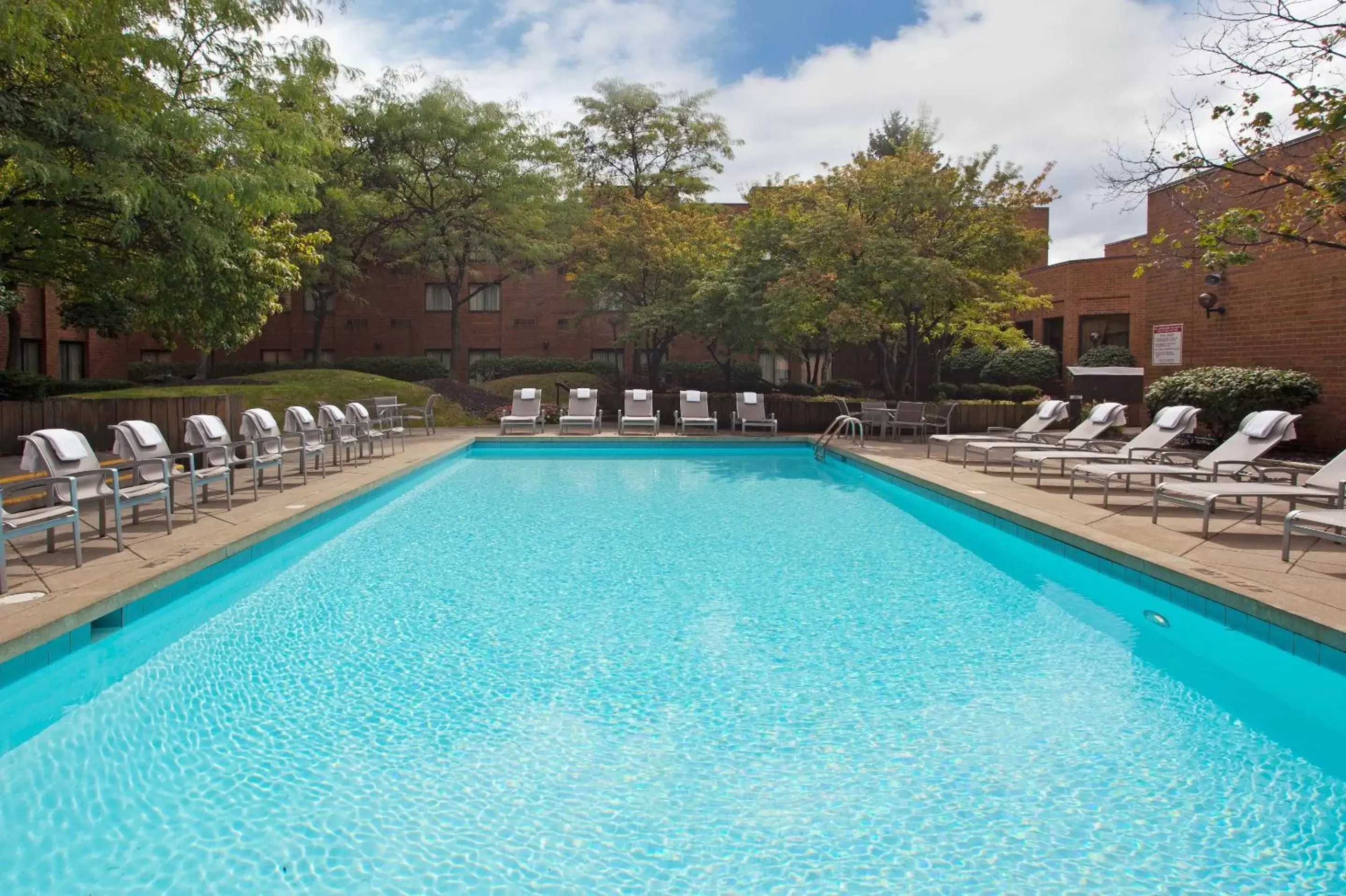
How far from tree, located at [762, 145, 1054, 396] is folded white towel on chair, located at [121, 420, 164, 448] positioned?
35.1 ft

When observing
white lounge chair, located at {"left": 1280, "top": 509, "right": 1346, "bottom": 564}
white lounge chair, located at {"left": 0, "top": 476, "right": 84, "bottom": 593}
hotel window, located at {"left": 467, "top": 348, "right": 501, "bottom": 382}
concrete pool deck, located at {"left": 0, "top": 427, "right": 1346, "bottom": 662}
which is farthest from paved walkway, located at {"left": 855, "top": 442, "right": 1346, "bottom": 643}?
hotel window, located at {"left": 467, "top": 348, "right": 501, "bottom": 382}

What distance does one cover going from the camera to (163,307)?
9766 mm

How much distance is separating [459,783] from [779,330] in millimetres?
14037

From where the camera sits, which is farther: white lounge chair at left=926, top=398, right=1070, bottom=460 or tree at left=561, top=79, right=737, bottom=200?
tree at left=561, top=79, right=737, bottom=200

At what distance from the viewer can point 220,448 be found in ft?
26.2

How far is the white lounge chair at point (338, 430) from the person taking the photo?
1116cm

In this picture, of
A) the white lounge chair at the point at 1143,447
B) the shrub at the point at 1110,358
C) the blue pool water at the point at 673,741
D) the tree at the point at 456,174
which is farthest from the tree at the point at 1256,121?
the tree at the point at 456,174

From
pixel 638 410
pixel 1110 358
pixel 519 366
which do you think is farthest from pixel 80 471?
pixel 1110 358

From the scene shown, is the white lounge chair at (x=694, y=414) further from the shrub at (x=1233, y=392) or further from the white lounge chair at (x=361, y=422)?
the shrub at (x=1233, y=392)

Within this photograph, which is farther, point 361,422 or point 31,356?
point 31,356

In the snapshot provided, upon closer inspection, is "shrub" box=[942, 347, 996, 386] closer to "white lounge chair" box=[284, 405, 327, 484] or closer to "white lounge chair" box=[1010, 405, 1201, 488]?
"white lounge chair" box=[1010, 405, 1201, 488]

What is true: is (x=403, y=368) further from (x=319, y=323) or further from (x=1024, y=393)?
(x=1024, y=393)

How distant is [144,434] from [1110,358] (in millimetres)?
21683

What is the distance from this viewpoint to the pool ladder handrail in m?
14.5
